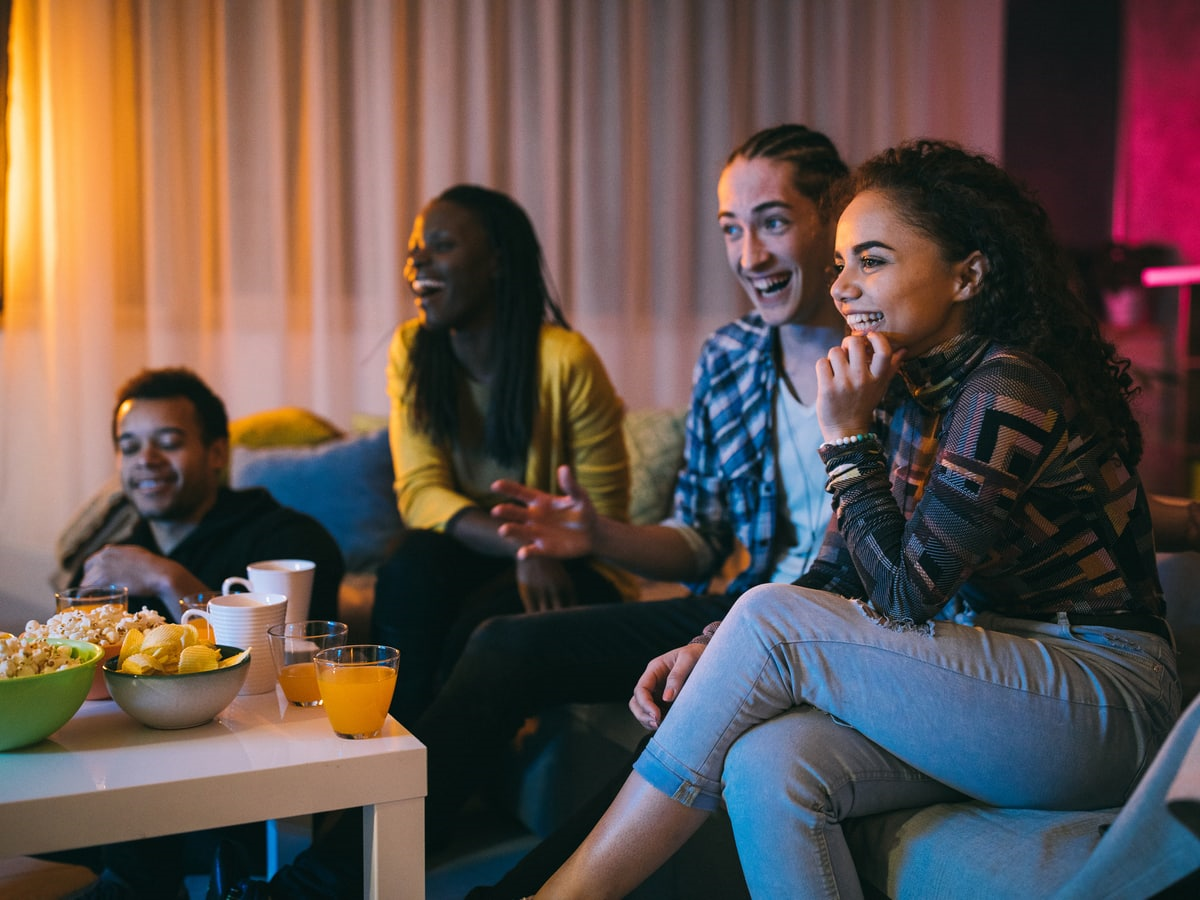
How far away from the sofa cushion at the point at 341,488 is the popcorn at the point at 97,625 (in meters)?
1.25

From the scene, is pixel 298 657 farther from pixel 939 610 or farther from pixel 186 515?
pixel 186 515

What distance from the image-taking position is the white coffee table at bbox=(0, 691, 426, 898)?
3.36 feet

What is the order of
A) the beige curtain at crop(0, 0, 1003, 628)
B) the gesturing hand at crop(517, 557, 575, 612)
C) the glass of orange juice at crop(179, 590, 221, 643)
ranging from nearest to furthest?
1. the glass of orange juice at crop(179, 590, 221, 643)
2. the gesturing hand at crop(517, 557, 575, 612)
3. the beige curtain at crop(0, 0, 1003, 628)

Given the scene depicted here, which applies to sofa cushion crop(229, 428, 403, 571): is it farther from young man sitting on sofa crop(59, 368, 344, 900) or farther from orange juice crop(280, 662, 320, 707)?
orange juice crop(280, 662, 320, 707)

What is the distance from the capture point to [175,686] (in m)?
1.18

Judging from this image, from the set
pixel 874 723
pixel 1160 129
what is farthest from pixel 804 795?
pixel 1160 129

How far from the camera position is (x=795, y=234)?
182 cm

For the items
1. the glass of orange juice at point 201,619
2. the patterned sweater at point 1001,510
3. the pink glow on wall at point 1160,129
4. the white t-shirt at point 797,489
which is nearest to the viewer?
the patterned sweater at point 1001,510

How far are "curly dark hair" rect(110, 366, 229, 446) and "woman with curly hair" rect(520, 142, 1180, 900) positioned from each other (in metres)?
1.11

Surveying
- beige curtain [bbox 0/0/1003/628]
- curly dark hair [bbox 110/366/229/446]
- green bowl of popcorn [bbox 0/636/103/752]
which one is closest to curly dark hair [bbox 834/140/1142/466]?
green bowl of popcorn [bbox 0/636/103/752]

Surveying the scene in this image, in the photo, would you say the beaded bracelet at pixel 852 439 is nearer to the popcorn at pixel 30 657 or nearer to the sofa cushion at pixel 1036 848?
the sofa cushion at pixel 1036 848

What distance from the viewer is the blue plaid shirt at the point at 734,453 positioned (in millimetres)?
1857

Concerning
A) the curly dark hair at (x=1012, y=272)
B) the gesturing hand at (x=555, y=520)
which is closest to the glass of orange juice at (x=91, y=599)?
the gesturing hand at (x=555, y=520)

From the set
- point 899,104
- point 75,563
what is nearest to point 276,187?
point 75,563
